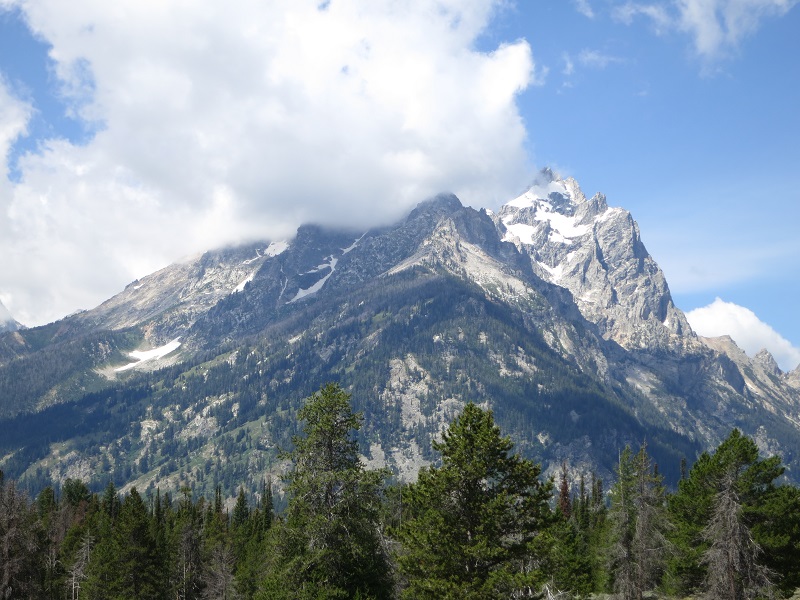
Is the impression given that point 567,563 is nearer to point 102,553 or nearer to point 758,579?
point 758,579

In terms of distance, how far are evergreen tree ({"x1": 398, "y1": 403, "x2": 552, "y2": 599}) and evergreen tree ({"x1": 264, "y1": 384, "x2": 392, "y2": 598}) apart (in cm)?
254

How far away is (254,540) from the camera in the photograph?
99750 mm

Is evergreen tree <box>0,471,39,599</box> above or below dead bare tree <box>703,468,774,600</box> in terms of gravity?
above

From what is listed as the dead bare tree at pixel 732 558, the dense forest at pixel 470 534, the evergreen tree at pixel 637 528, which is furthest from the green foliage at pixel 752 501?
the evergreen tree at pixel 637 528

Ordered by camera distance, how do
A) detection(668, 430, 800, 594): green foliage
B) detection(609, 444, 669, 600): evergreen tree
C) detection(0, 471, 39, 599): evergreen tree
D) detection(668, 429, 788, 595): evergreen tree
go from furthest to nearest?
detection(0, 471, 39, 599): evergreen tree < detection(609, 444, 669, 600): evergreen tree < detection(668, 429, 788, 595): evergreen tree < detection(668, 430, 800, 594): green foliage

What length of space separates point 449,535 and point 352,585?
6471 mm

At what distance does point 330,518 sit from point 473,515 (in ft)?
26.1

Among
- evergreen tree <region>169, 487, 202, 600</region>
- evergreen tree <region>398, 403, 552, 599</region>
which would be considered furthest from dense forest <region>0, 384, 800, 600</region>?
evergreen tree <region>169, 487, 202, 600</region>

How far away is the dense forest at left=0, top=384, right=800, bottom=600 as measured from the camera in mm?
34594

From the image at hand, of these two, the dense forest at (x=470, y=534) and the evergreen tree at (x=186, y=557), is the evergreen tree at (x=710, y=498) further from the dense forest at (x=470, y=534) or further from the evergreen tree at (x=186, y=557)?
the evergreen tree at (x=186, y=557)

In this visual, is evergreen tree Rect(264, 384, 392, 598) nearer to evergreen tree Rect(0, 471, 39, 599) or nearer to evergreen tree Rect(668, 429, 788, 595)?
evergreen tree Rect(668, 429, 788, 595)

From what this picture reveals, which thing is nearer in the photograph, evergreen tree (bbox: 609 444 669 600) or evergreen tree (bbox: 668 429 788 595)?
evergreen tree (bbox: 668 429 788 595)

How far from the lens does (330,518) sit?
121 feet

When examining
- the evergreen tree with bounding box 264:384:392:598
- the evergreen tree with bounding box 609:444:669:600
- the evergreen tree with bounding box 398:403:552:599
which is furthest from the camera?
Answer: the evergreen tree with bounding box 609:444:669:600
